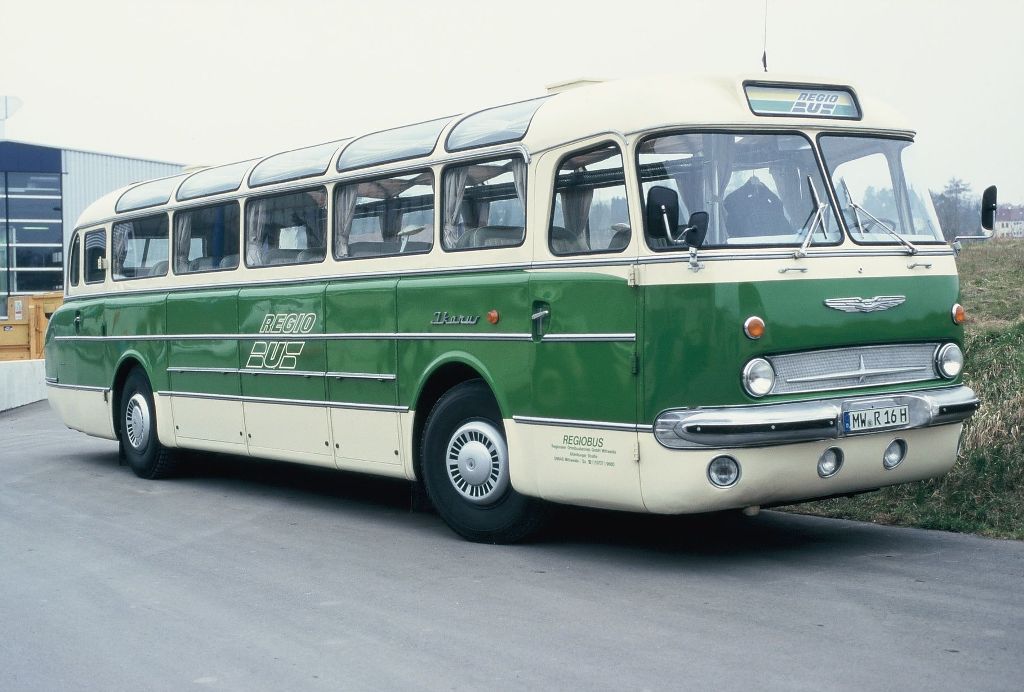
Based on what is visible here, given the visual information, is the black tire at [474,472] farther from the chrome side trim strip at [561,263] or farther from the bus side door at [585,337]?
the chrome side trim strip at [561,263]

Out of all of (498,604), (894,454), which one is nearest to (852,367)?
(894,454)

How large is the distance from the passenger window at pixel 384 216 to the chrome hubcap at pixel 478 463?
4.68 ft

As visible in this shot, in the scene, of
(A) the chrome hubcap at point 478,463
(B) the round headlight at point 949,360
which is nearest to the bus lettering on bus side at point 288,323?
(A) the chrome hubcap at point 478,463

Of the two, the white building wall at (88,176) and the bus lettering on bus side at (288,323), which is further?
the white building wall at (88,176)

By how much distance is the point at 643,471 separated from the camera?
761 centimetres

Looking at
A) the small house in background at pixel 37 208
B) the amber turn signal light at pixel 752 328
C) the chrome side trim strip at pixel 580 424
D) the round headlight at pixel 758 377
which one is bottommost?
the chrome side trim strip at pixel 580 424

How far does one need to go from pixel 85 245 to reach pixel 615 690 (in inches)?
446

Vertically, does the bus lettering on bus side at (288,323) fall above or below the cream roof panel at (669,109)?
below

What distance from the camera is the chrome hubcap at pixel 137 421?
1352 cm

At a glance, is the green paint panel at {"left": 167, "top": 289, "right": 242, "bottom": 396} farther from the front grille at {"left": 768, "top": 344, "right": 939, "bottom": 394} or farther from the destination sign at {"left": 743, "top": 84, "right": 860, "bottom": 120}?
the front grille at {"left": 768, "top": 344, "right": 939, "bottom": 394}

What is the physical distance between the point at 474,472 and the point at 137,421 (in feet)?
19.4

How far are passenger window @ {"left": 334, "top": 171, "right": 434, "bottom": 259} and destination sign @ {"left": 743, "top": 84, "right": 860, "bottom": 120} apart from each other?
2.60 m

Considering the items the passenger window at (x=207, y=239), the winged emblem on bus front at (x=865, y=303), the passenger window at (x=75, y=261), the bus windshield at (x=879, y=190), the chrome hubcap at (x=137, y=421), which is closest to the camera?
the winged emblem on bus front at (x=865, y=303)

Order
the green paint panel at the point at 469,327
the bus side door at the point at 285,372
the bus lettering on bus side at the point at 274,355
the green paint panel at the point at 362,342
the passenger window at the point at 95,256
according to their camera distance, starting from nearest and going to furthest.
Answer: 1. the green paint panel at the point at 469,327
2. the green paint panel at the point at 362,342
3. the bus side door at the point at 285,372
4. the bus lettering on bus side at the point at 274,355
5. the passenger window at the point at 95,256
